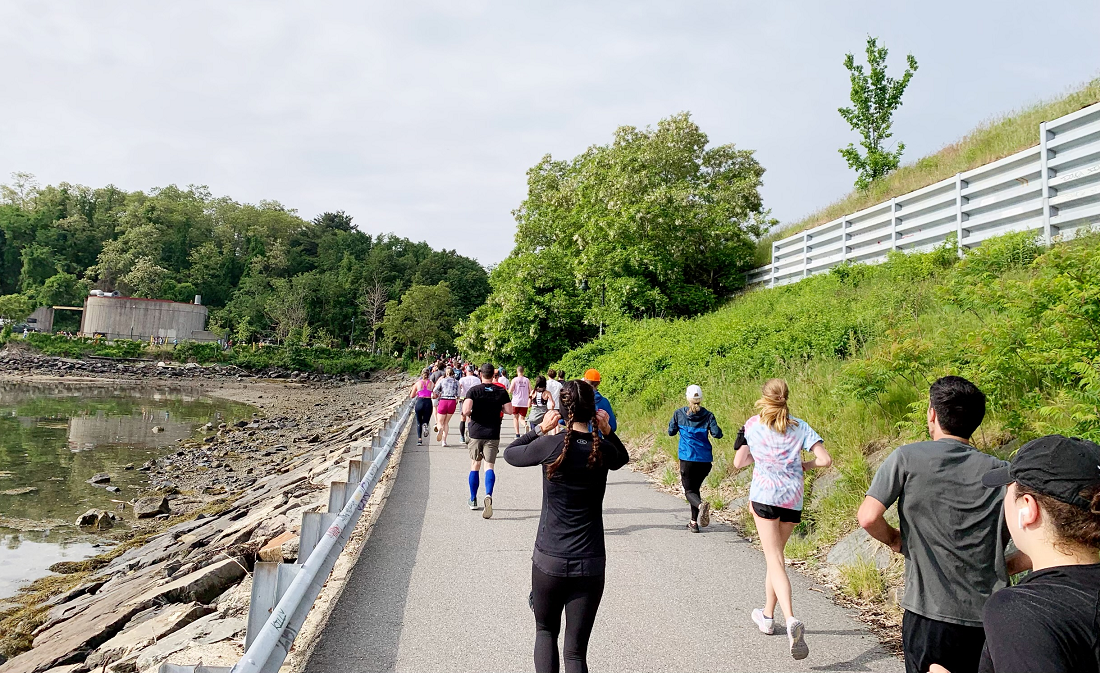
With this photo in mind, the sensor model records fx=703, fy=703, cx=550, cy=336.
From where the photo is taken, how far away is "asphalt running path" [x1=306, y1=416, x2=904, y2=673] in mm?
4781

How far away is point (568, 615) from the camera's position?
3.76 m

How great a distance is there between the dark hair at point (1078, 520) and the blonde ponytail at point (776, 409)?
11.5 ft

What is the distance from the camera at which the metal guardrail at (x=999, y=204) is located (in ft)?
38.5

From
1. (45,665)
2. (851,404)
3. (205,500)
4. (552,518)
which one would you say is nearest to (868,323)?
(851,404)

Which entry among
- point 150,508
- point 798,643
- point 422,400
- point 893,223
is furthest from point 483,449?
point 893,223

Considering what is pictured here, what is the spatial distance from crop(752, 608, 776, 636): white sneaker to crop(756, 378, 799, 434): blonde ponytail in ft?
4.63

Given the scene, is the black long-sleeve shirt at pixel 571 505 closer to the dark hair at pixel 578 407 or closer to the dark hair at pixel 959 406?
the dark hair at pixel 578 407

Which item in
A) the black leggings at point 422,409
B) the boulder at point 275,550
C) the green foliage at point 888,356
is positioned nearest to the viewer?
the green foliage at point 888,356

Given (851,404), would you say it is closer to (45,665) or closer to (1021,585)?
(1021,585)

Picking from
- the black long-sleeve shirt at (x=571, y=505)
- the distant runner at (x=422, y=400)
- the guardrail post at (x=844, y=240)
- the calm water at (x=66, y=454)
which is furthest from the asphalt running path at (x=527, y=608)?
the guardrail post at (x=844, y=240)

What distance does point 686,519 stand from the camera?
9375 mm

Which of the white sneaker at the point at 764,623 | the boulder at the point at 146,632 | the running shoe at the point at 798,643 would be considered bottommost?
the boulder at the point at 146,632

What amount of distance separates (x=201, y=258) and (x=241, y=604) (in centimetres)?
11375

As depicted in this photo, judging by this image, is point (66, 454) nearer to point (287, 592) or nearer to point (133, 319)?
point (287, 592)
